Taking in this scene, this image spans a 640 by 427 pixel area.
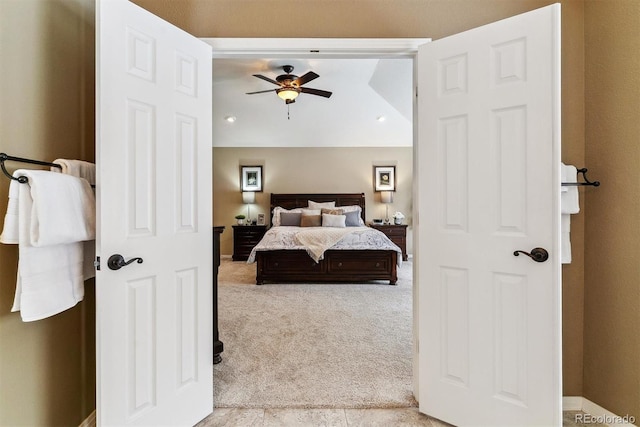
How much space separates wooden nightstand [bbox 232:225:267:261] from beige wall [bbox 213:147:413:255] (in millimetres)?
601

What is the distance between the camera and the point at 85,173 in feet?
4.93

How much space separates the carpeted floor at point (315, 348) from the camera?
2031mm

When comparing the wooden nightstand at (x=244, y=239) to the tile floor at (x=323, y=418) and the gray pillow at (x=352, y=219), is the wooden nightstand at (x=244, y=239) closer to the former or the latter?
the gray pillow at (x=352, y=219)

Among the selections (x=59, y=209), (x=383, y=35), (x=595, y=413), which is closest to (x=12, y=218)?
(x=59, y=209)

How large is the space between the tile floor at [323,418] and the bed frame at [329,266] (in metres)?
3.07

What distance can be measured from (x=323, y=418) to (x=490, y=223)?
1.44 m

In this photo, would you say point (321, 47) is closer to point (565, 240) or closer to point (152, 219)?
point (152, 219)

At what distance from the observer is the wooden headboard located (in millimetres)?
7520

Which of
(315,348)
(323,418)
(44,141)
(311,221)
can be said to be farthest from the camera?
(311,221)

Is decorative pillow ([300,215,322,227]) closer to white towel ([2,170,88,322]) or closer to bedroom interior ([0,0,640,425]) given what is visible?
bedroom interior ([0,0,640,425])

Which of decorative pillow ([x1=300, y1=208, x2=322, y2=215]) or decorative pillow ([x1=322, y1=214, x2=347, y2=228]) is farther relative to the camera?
decorative pillow ([x1=300, y1=208, x2=322, y2=215])

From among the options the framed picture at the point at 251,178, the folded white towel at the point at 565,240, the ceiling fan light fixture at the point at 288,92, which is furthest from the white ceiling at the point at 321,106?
the folded white towel at the point at 565,240

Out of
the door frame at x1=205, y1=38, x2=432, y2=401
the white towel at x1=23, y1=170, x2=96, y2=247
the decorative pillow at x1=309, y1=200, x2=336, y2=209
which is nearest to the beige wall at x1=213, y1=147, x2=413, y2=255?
the decorative pillow at x1=309, y1=200, x2=336, y2=209

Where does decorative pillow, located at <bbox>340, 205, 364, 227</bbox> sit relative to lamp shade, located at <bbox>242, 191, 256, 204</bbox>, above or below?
below
